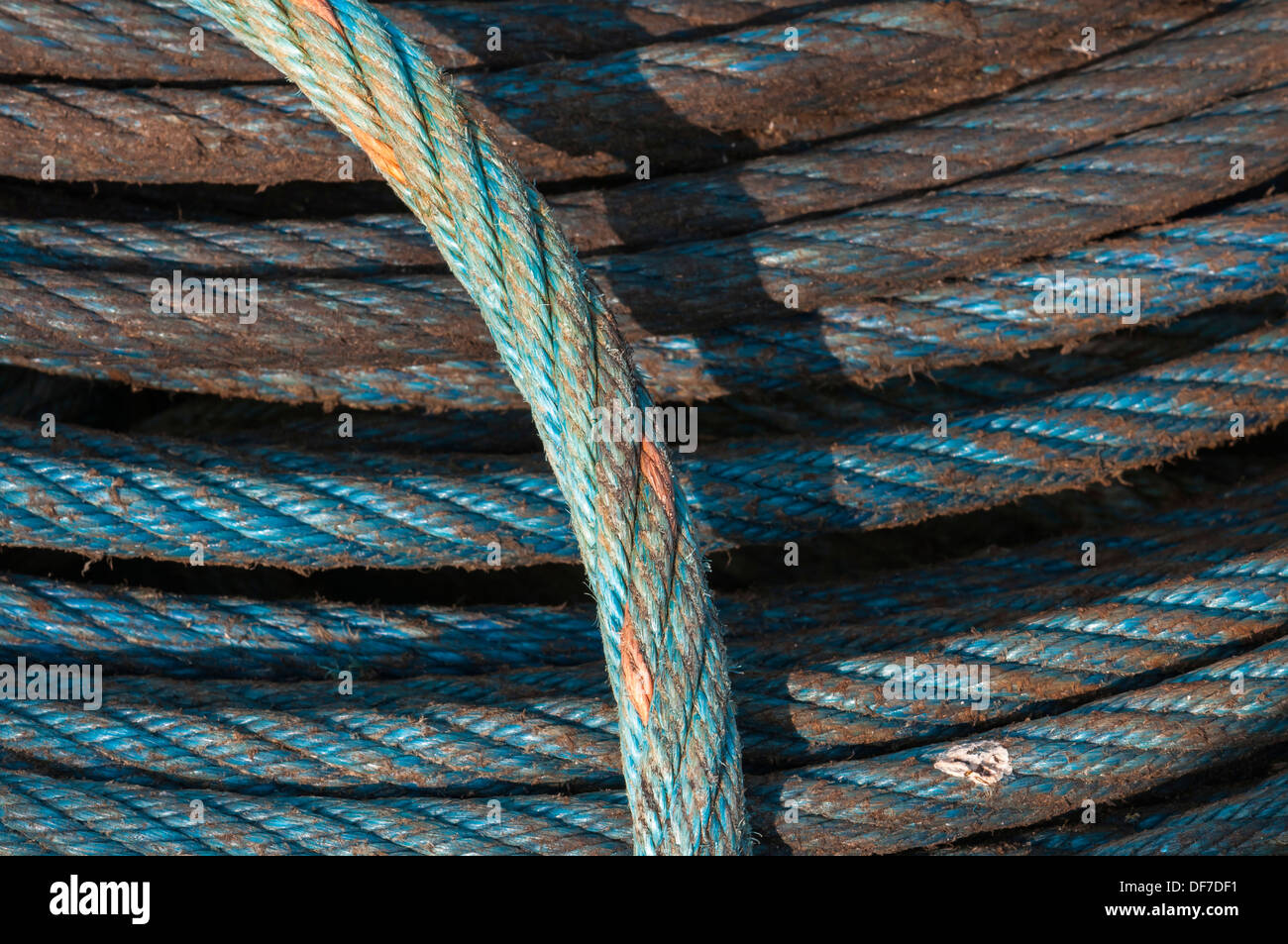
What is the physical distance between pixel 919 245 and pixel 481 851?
48.1 inches

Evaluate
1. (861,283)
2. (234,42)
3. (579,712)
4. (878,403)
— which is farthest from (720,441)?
(234,42)

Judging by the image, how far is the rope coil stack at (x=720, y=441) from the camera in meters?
1.82

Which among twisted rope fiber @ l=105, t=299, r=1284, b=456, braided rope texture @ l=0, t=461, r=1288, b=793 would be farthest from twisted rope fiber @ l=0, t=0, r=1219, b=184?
braided rope texture @ l=0, t=461, r=1288, b=793

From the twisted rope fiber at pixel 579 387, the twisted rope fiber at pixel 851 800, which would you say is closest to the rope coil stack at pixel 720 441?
the twisted rope fiber at pixel 851 800

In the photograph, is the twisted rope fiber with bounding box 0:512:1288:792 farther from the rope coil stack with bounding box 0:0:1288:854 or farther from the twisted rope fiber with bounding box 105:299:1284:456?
the twisted rope fiber with bounding box 105:299:1284:456

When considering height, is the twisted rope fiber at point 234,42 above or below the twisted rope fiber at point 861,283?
above

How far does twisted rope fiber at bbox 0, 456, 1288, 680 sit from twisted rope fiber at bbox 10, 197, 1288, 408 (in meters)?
0.39

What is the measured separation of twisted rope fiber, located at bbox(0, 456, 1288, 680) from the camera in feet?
6.40

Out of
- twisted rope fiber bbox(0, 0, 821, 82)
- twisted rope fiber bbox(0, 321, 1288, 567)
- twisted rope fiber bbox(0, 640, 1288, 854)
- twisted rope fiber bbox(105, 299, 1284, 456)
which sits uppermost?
twisted rope fiber bbox(0, 0, 821, 82)

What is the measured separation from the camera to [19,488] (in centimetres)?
192

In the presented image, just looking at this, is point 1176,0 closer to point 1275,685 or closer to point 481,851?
point 1275,685

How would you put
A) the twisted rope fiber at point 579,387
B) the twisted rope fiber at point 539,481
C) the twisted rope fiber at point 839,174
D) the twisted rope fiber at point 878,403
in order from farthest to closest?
the twisted rope fiber at point 878,403 → the twisted rope fiber at point 839,174 → the twisted rope fiber at point 539,481 → the twisted rope fiber at point 579,387

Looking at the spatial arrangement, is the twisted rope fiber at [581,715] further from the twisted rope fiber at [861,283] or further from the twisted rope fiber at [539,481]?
the twisted rope fiber at [861,283]

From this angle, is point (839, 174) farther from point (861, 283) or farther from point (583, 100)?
point (583, 100)
